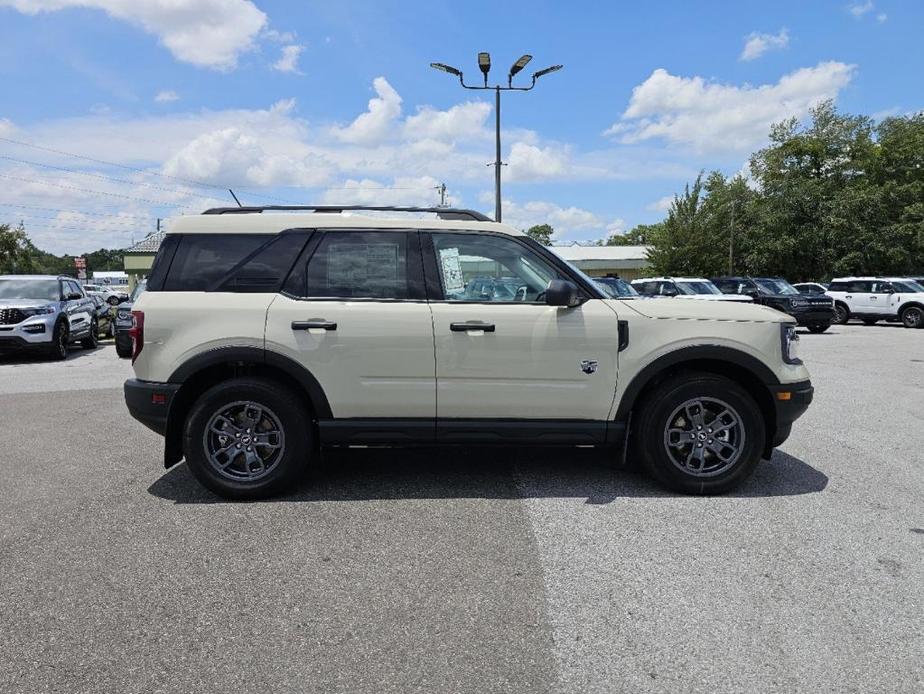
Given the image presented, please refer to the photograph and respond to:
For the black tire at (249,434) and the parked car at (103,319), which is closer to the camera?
the black tire at (249,434)

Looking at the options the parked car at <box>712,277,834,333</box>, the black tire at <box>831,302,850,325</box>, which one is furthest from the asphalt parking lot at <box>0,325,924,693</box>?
the black tire at <box>831,302,850,325</box>

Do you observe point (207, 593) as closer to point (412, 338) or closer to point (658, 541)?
point (412, 338)

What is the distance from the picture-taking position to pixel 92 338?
15.3 metres

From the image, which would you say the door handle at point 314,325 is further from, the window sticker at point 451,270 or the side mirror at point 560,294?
the side mirror at point 560,294

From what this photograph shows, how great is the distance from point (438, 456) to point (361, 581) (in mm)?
2279

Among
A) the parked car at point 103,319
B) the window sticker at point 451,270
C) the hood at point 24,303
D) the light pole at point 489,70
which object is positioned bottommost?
the parked car at point 103,319

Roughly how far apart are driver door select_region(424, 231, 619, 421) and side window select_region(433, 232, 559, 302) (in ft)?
0.13

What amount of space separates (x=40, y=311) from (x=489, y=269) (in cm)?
1164

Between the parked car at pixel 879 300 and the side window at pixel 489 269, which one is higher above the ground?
the side window at pixel 489 269

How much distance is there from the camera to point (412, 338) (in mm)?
4395

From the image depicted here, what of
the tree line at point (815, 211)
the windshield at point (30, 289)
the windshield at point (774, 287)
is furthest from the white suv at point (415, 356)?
the tree line at point (815, 211)

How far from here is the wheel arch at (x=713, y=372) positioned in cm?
446

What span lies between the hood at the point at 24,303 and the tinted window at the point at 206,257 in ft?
34.3

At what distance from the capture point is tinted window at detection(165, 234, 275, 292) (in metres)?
4.51
